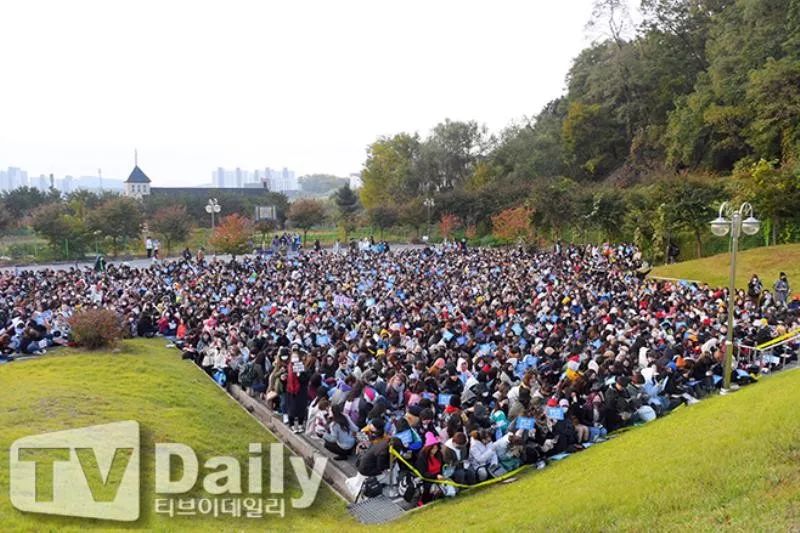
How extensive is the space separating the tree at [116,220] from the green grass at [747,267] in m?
33.2

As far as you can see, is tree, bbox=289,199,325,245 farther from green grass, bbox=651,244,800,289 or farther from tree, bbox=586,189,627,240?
green grass, bbox=651,244,800,289

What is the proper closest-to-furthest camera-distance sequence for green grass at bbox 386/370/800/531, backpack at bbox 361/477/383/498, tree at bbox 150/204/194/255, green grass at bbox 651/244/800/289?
green grass at bbox 386/370/800/531 < backpack at bbox 361/477/383/498 < green grass at bbox 651/244/800/289 < tree at bbox 150/204/194/255

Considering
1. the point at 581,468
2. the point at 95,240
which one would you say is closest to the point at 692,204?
the point at 581,468

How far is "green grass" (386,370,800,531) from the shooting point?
6079mm

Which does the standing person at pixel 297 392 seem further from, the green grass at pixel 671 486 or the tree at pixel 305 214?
the tree at pixel 305 214

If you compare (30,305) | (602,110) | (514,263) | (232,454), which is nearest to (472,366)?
(232,454)

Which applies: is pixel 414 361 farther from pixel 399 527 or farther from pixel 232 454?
pixel 399 527

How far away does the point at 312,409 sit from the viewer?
422 inches

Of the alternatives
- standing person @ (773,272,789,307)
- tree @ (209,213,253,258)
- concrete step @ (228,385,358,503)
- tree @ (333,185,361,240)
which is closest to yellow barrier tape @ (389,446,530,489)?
concrete step @ (228,385,358,503)

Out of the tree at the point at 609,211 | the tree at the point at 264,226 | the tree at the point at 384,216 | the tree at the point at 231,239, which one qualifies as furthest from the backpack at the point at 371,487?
the tree at the point at 384,216

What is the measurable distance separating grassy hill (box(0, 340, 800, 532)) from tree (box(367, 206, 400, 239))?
4191cm

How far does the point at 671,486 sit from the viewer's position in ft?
22.2

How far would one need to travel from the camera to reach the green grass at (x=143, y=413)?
7407 mm

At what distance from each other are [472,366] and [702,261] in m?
22.1
